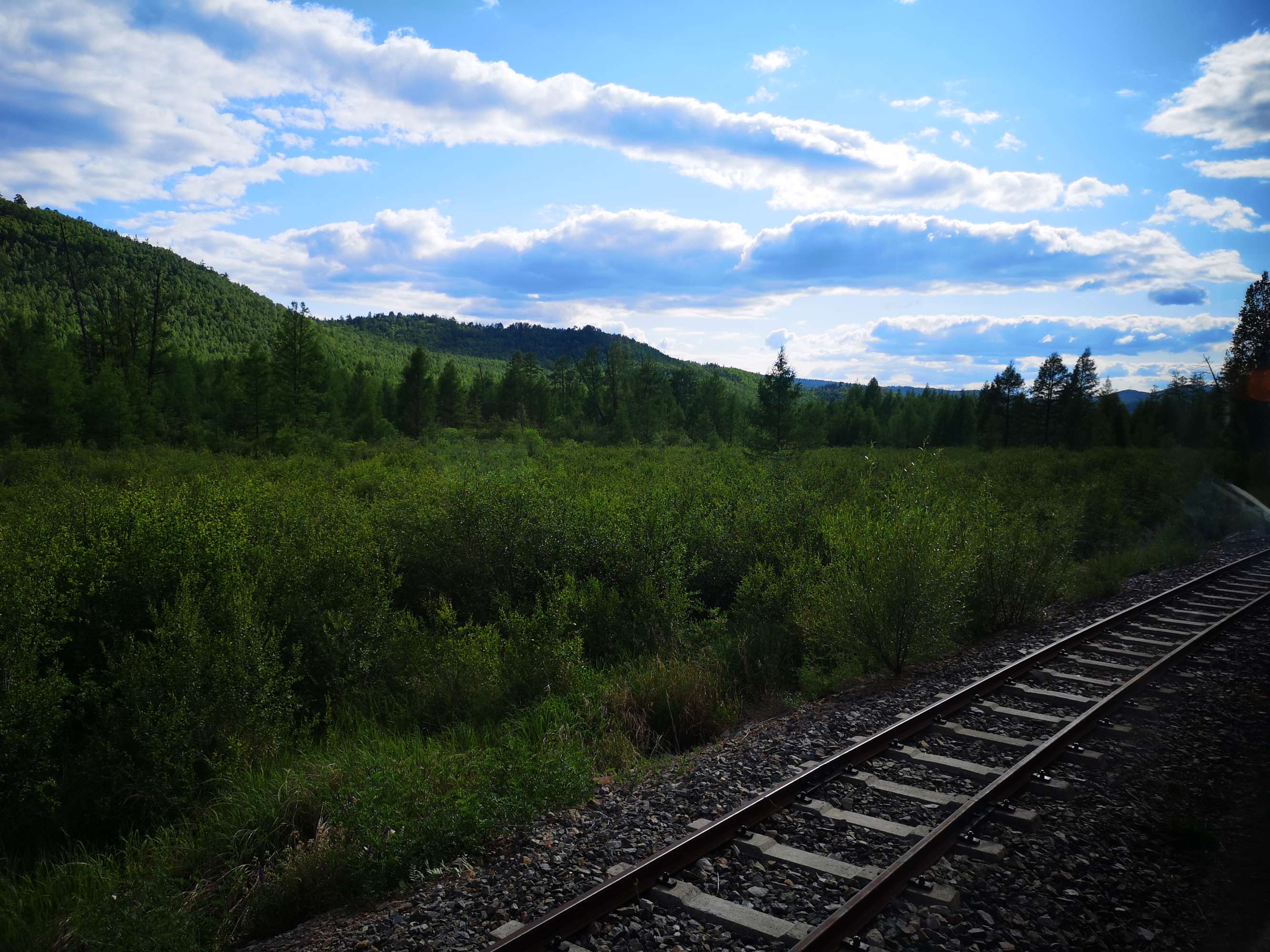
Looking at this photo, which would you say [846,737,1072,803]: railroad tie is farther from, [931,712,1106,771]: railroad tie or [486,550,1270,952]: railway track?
[931,712,1106,771]: railroad tie

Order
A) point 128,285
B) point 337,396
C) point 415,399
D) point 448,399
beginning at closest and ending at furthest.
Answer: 1. point 337,396
2. point 415,399
3. point 448,399
4. point 128,285

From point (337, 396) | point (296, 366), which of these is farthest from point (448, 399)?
point (296, 366)

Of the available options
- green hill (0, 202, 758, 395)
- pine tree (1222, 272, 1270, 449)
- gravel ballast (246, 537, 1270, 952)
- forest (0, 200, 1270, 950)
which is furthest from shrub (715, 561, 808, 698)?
green hill (0, 202, 758, 395)

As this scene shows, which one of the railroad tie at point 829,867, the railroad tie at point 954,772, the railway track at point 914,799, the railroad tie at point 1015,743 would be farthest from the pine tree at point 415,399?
the railroad tie at point 829,867

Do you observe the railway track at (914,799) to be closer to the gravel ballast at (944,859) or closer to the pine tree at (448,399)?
the gravel ballast at (944,859)

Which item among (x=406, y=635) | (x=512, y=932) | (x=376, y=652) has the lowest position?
(x=376, y=652)

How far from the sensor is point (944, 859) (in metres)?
5.07

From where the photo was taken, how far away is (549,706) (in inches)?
323

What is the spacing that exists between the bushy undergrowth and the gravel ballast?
25.6 inches

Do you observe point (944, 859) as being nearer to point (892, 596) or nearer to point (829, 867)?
point (829, 867)

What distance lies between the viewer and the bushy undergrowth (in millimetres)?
5727

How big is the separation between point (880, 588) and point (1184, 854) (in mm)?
4731

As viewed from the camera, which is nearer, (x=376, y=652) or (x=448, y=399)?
(x=376, y=652)

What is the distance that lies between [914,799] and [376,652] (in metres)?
7.58
